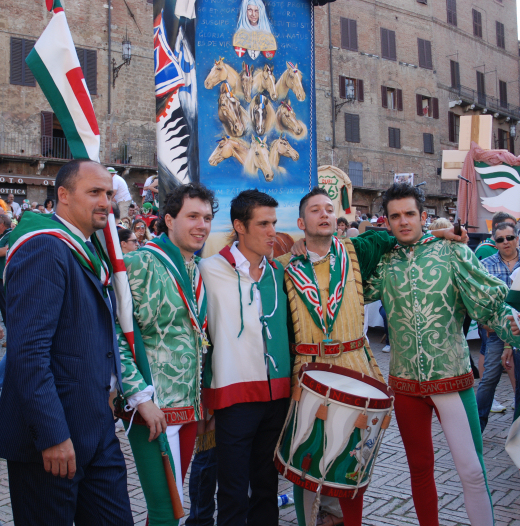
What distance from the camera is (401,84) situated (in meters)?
33.7

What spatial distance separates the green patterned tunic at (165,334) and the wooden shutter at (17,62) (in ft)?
75.9

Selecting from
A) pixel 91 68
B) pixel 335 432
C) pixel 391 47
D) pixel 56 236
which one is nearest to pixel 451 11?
pixel 391 47

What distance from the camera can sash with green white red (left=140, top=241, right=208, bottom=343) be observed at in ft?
9.12

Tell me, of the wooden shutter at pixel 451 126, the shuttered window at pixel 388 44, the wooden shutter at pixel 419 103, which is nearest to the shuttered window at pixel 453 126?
the wooden shutter at pixel 451 126

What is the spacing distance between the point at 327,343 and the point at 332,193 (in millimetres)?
8224

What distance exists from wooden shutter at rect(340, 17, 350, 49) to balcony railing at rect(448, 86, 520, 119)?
850 cm

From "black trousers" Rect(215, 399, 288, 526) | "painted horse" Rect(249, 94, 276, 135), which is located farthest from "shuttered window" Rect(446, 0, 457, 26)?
"black trousers" Rect(215, 399, 288, 526)

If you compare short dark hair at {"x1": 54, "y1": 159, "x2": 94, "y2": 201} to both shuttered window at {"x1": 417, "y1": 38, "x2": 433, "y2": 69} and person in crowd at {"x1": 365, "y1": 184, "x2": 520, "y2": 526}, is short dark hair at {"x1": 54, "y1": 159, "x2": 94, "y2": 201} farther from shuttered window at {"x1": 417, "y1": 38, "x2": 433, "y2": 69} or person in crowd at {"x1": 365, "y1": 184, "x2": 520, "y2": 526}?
shuttered window at {"x1": 417, "y1": 38, "x2": 433, "y2": 69}

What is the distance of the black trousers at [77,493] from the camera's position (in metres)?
2.16

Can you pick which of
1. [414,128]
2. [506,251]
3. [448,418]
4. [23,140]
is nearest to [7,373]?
[448,418]

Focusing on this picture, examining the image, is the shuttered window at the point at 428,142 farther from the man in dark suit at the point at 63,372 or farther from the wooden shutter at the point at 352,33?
the man in dark suit at the point at 63,372

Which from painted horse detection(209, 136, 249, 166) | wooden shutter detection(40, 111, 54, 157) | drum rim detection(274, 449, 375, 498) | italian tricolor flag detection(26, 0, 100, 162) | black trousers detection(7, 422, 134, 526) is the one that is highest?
wooden shutter detection(40, 111, 54, 157)

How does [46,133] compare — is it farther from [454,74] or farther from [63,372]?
[454,74]

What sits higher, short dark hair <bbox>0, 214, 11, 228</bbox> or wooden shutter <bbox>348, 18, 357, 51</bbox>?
wooden shutter <bbox>348, 18, 357, 51</bbox>
